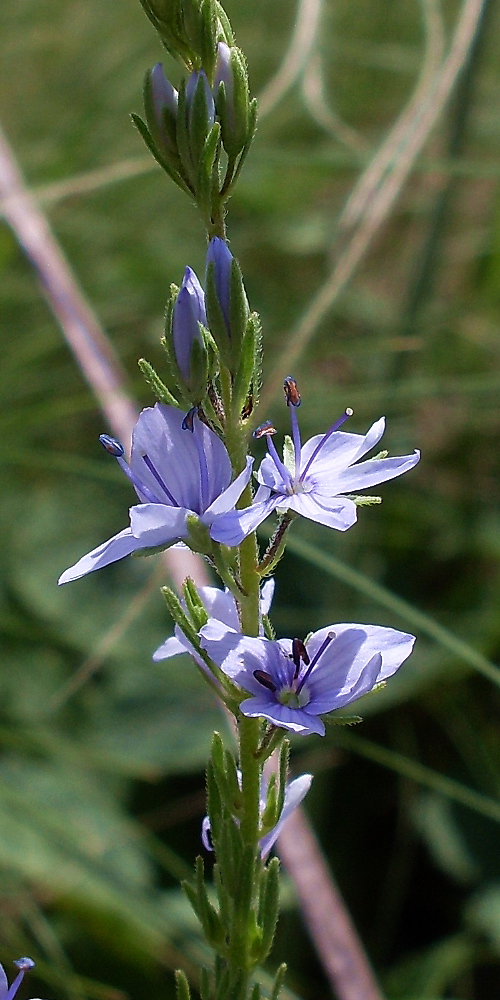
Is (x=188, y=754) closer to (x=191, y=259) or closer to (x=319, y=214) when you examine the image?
(x=191, y=259)

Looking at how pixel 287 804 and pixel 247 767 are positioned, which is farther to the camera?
pixel 287 804

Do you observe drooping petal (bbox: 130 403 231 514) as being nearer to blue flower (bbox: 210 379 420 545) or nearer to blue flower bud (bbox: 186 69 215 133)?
blue flower (bbox: 210 379 420 545)

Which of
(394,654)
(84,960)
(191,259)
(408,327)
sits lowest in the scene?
(84,960)

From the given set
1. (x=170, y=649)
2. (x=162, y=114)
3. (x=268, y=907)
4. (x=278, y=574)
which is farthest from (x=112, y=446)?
(x=278, y=574)

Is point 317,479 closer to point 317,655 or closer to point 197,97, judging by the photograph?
point 317,655

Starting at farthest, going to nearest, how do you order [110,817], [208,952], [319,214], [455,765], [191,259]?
[319,214]
[191,259]
[455,765]
[110,817]
[208,952]

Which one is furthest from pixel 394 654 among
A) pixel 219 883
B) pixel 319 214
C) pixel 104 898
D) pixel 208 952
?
pixel 319 214

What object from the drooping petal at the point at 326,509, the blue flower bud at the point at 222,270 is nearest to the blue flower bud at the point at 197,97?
the blue flower bud at the point at 222,270
